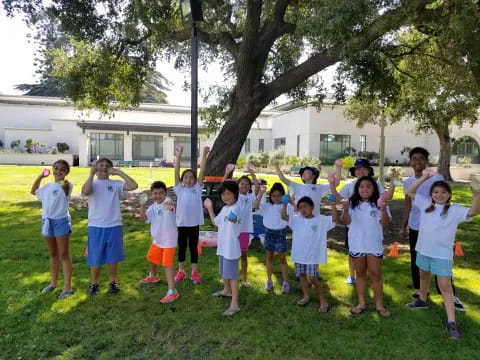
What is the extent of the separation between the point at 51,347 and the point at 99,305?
0.85 m

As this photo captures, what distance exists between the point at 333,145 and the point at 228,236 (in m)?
27.5

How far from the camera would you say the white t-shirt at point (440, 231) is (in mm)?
3611

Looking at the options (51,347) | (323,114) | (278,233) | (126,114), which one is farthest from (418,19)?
(126,114)

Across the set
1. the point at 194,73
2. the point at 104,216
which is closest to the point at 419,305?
the point at 104,216

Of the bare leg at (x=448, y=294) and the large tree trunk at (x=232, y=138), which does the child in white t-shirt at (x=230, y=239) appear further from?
the large tree trunk at (x=232, y=138)

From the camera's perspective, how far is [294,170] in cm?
2547

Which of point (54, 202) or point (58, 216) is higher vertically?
point (54, 202)

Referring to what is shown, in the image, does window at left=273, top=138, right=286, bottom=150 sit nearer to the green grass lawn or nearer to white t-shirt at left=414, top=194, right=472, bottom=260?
the green grass lawn

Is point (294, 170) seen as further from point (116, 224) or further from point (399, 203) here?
point (116, 224)

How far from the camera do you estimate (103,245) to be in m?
4.34

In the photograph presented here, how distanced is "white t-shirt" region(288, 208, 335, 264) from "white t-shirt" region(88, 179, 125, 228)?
1966 millimetres

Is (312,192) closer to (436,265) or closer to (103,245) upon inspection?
(436,265)

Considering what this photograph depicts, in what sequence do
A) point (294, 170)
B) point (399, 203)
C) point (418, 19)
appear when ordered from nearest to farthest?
point (418, 19)
point (399, 203)
point (294, 170)

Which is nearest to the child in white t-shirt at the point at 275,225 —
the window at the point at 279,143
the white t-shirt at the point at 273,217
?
the white t-shirt at the point at 273,217
